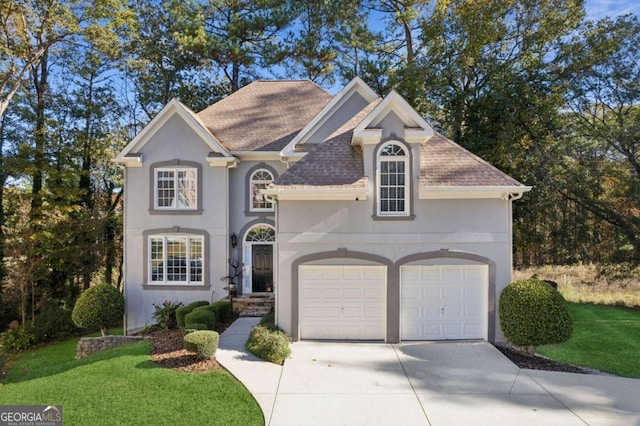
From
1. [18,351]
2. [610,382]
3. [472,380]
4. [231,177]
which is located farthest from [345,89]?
[18,351]

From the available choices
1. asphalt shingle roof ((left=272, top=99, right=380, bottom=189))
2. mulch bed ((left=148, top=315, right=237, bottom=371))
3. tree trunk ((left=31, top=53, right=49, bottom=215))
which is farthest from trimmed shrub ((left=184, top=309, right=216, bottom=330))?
tree trunk ((left=31, top=53, right=49, bottom=215))

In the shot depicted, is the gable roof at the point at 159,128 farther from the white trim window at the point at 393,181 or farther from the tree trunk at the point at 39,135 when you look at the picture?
the tree trunk at the point at 39,135

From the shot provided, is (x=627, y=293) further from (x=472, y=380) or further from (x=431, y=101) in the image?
(x=472, y=380)

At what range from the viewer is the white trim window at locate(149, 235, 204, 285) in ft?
52.7

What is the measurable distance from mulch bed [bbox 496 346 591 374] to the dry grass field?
10992mm

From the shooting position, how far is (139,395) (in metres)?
8.07

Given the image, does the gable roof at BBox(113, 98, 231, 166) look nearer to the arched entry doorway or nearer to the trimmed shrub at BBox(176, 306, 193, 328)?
the arched entry doorway

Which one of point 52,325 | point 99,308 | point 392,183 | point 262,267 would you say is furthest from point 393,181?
point 52,325

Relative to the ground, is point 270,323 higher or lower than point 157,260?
lower

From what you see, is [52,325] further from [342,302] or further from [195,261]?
[342,302]

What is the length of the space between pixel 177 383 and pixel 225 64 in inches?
913

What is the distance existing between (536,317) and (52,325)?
72.9 feet

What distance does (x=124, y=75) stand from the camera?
2656cm

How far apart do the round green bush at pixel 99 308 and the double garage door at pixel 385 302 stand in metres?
8.47
